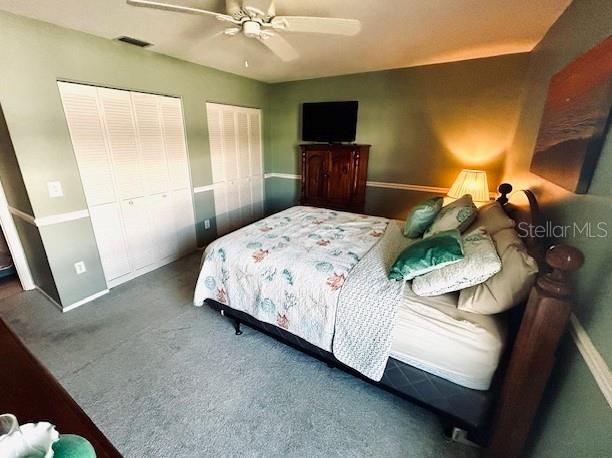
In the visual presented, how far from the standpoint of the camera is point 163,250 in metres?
3.15

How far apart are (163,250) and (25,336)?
134 centimetres

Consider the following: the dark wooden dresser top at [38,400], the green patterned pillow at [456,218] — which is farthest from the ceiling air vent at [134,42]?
the green patterned pillow at [456,218]

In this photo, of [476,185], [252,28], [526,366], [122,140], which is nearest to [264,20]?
[252,28]

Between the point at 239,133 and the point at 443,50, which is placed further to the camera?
the point at 239,133

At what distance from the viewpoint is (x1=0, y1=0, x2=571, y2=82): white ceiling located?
70.3 inches

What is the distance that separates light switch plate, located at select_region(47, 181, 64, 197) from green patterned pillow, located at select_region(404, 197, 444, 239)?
2921 millimetres

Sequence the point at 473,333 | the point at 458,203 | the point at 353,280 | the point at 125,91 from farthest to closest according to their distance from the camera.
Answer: the point at 125,91 → the point at 458,203 → the point at 353,280 → the point at 473,333

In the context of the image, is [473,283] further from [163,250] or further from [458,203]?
[163,250]

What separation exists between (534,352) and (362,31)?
2486 millimetres

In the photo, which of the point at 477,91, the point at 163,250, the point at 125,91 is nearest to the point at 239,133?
the point at 125,91

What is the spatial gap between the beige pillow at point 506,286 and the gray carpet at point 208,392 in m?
0.75

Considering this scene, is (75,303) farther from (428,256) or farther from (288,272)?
(428,256)

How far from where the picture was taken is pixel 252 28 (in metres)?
1.66

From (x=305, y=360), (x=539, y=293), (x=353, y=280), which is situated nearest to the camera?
(x=539, y=293)
